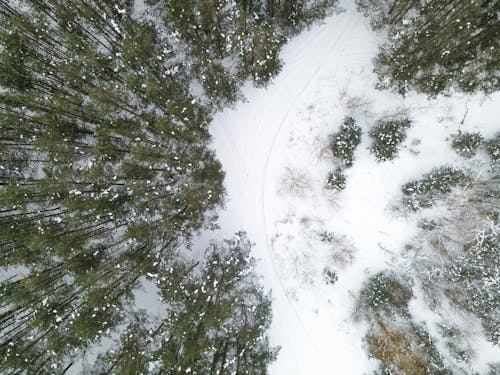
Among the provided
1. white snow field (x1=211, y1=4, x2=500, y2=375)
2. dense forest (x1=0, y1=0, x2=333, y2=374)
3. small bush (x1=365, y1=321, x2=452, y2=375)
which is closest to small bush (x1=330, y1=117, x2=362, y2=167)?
white snow field (x1=211, y1=4, x2=500, y2=375)

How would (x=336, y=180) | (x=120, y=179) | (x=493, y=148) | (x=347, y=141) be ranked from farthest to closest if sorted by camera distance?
(x=336, y=180) → (x=347, y=141) → (x=493, y=148) → (x=120, y=179)

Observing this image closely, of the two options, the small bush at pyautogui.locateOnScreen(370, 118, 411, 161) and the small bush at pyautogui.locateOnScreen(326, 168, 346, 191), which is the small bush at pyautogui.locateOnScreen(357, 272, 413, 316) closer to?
the small bush at pyautogui.locateOnScreen(326, 168, 346, 191)

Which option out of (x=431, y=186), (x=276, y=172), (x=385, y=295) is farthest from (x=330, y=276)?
(x=431, y=186)

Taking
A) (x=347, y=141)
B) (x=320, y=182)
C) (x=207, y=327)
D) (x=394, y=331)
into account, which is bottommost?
(x=394, y=331)

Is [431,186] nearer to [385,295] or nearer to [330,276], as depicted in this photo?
[385,295]

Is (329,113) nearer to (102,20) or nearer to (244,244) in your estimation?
(244,244)

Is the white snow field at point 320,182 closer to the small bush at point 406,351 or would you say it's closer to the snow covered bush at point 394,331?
the snow covered bush at point 394,331

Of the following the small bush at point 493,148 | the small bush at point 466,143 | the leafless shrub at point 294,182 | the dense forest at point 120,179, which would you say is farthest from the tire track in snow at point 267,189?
the small bush at point 493,148
